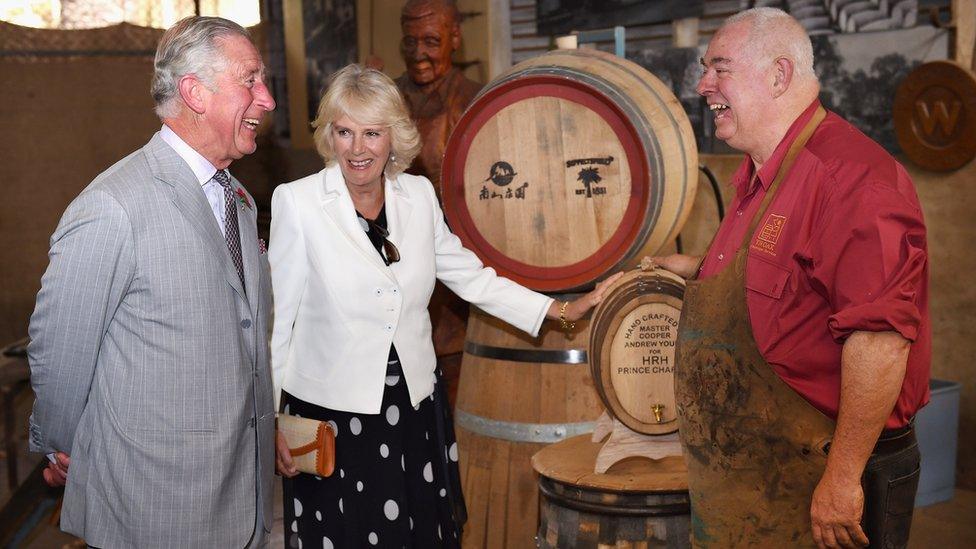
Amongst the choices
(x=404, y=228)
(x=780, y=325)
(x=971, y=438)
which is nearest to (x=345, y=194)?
(x=404, y=228)

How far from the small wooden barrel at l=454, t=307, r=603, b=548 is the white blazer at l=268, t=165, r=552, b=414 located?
0.43m

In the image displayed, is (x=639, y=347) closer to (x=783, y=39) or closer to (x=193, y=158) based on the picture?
(x=783, y=39)

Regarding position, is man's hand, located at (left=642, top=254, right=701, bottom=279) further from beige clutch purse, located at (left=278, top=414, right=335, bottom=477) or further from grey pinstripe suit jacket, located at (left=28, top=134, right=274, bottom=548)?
grey pinstripe suit jacket, located at (left=28, top=134, right=274, bottom=548)

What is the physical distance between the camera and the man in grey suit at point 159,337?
2.06 m

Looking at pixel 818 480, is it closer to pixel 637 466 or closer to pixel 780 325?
pixel 780 325

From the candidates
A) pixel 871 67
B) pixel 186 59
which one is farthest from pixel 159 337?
pixel 871 67

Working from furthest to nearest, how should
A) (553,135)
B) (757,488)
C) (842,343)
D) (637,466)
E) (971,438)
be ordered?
(971,438), (553,135), (637,466), (757,488), (842,343)

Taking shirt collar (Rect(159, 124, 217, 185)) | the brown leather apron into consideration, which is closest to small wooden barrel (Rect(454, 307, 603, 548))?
the brown leather apron

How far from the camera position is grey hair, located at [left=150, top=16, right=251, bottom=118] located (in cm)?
218

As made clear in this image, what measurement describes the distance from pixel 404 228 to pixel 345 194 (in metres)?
0.20

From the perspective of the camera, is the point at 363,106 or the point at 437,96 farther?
the point at 437,96

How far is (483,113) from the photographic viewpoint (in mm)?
3445

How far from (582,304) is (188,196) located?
1349 mm

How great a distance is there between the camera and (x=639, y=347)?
2.89m
